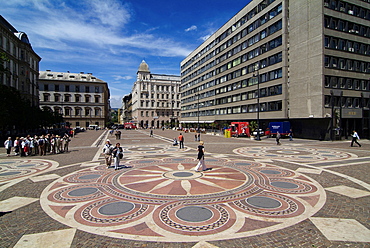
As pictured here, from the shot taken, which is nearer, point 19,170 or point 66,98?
point 19,170

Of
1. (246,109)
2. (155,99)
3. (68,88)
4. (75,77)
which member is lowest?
(246,109)

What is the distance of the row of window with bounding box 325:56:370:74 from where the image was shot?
104ft

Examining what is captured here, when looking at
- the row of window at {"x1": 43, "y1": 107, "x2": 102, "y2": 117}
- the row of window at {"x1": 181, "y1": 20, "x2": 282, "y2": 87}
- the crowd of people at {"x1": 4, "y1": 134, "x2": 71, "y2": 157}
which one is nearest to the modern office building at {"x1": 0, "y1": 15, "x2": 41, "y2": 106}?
the row of window at {"x1": 43, "y1": 107, "x2": 102, "y2": 117}

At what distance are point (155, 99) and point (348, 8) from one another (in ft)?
274

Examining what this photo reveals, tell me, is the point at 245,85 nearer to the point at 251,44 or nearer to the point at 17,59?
the point at 251,44

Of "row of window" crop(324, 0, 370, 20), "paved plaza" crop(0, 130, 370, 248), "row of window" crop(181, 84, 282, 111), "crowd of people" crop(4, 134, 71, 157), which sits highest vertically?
"row of window" crop(324, 0, 370, 20)

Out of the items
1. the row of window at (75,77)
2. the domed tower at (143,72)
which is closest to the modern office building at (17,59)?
the row of window at (75,77)

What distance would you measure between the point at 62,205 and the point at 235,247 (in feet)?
19.1

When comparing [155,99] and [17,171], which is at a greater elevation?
[155,99]

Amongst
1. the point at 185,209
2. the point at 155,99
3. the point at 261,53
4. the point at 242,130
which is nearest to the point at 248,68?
the point at 261,53

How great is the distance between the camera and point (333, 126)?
31.4 m

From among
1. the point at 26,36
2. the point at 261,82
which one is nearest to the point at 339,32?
the point at 261,82

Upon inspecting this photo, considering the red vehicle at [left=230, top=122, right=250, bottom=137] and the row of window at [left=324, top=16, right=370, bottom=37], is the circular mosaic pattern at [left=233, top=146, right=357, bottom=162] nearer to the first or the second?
the red vehicle at [left=230, top=122, right=250, bottom=137]

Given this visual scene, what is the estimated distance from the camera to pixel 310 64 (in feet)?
105
